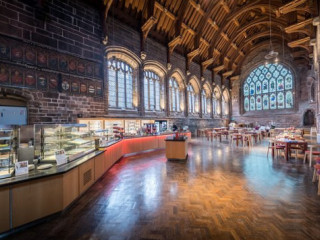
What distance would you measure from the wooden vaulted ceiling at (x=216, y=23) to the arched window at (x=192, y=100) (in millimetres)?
2421

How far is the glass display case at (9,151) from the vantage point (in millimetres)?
2226

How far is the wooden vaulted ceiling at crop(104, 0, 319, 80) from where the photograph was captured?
→ 8.59 m

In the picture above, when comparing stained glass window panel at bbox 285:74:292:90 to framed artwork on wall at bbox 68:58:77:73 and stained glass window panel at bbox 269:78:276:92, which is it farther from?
framed artwork on wall at bbox 68:58:77:73

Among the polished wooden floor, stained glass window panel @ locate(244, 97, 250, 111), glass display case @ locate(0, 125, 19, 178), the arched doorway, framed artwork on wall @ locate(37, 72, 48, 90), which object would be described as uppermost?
stained glass window panel @ locate(244, 97, 250, 111)

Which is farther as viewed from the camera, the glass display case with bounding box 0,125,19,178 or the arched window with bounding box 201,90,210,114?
the arched window with bounding box 201,90,210,114

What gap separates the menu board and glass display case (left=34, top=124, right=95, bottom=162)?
288 centimetres

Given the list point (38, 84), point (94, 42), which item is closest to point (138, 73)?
point (94, 42)

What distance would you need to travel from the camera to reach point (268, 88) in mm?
17953

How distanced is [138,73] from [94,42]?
2.92 m

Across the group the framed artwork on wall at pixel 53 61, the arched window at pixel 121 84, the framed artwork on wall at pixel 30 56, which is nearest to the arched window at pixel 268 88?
the arched window at pixel 121 84

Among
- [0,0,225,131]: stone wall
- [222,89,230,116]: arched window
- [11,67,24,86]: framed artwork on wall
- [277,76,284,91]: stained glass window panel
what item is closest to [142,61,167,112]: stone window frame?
[0,0,225,131]: stone wall

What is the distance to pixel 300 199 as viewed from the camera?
2775 millimetres

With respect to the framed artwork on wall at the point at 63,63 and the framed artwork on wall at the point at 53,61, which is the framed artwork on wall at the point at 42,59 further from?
the framed artwork on wall at the point at 63,63

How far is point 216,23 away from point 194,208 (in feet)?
49.6
